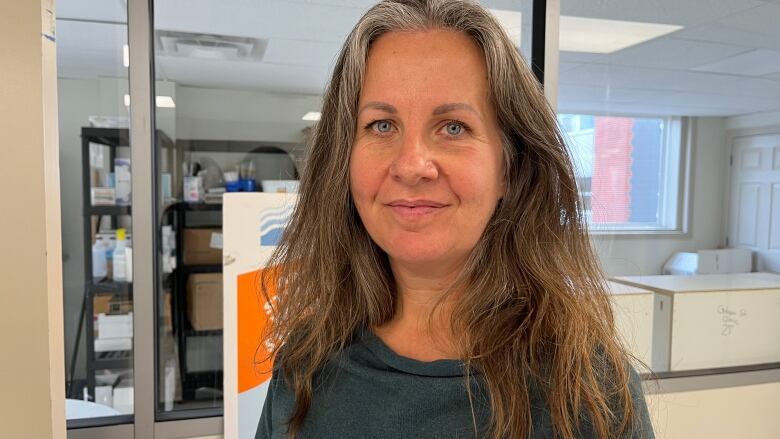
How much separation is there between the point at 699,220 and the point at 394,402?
3461mm

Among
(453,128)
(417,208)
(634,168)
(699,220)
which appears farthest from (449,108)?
(699,220)

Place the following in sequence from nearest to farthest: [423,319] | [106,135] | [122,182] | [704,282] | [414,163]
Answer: [414,163] < [423,319] < [122,182] < [106,135] < [704,282]

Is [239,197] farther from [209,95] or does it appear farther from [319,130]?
[209,95]

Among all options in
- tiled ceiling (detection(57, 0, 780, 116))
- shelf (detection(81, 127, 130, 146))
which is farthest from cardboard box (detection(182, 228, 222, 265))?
tiled ceiling (detection(57, 0, 780, 116))

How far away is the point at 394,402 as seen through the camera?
0.79 metres

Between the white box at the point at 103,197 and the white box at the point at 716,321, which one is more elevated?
the white box at the point at 103,197

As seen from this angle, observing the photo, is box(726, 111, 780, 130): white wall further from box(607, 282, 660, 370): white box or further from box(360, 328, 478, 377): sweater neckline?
box(360, 328, 478, 377): sweater neckline

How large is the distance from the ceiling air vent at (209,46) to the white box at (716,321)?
2.46 metres

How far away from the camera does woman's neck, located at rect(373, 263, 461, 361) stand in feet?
2.77

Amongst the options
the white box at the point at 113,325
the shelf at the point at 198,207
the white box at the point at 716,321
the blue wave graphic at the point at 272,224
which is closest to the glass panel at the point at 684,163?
the white box at the point at 716,321

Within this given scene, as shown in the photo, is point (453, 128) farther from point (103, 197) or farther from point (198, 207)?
point (198, 207)

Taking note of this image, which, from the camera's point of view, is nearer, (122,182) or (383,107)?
(383,107)

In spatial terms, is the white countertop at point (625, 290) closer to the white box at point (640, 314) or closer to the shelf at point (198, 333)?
the white box at point (640, 314)

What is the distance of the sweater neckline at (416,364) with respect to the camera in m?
0.78
